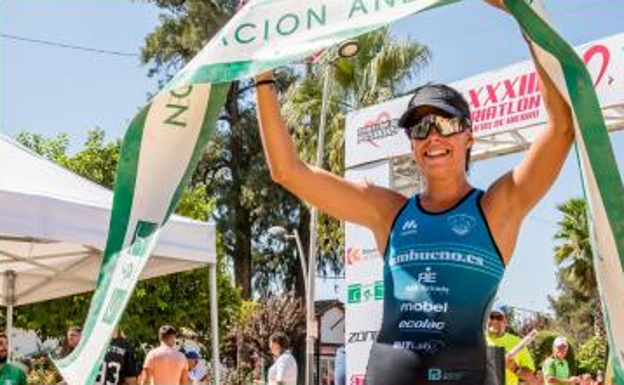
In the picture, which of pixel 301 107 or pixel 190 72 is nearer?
pixel 190 72

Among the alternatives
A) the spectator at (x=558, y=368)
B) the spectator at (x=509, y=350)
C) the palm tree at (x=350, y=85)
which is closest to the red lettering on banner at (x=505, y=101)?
the spectator at (x=509, y=350)

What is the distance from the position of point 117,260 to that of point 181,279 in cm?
2275

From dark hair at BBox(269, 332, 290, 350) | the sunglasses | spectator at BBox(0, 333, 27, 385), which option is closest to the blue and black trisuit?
the sunglasses

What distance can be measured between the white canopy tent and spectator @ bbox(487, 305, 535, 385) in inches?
102

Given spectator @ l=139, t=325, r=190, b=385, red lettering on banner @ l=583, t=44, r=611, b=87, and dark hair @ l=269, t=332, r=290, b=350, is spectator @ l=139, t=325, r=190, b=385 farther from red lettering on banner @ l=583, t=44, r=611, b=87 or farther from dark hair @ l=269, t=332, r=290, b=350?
red lettering on banner @ l=583, t=44, r=611, b=87

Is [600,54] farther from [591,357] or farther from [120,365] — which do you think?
[591,357]

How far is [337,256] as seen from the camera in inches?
1304

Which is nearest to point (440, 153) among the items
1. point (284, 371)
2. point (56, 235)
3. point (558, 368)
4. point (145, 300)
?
point (56, 235)

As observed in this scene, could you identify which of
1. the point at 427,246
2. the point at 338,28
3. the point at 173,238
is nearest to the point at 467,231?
the point at 427,246

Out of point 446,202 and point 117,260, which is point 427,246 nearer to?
point 446,202

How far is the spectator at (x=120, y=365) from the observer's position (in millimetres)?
9039

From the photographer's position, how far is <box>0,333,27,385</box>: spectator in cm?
869

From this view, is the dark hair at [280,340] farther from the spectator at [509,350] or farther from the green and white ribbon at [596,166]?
the green and white ribbon at [596,166]

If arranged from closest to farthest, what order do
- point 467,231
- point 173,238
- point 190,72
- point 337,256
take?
1. point 467,231
2. point 190,72
3. point 173,238
4. point 337,256
